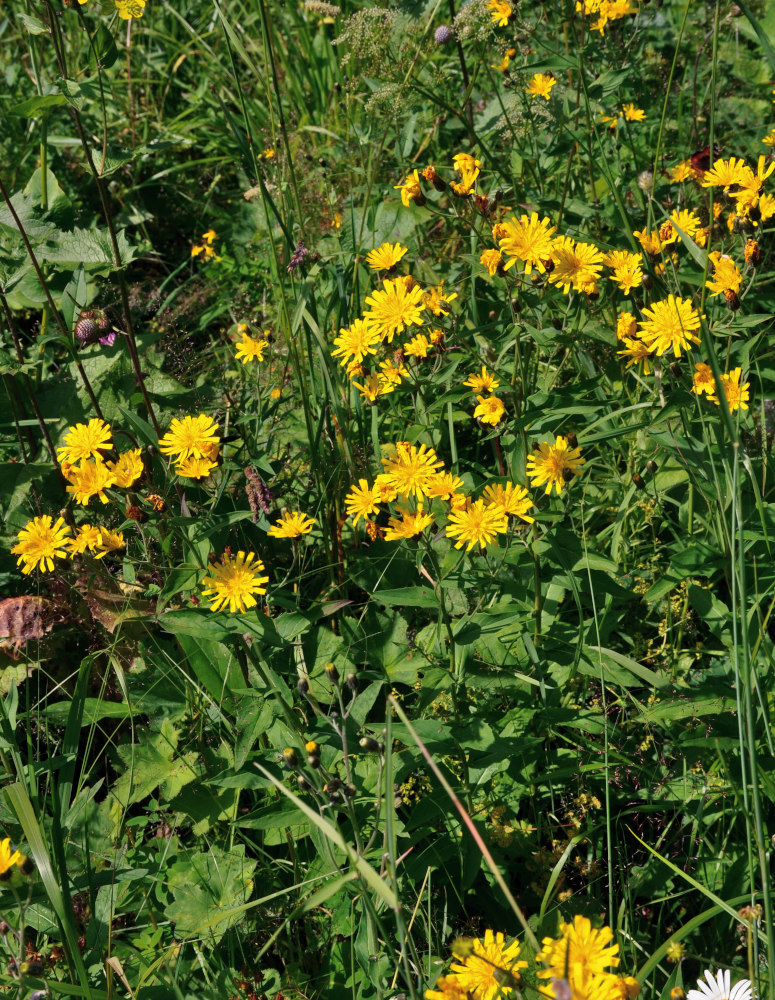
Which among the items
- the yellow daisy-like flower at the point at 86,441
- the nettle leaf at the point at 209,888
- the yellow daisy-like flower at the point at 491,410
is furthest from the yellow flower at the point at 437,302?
the nettle leaf at the point at 209,888

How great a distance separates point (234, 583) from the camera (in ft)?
5.73

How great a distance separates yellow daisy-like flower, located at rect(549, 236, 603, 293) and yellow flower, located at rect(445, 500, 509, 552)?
0.57 metres

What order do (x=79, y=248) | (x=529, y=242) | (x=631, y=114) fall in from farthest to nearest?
(x=631, y=114), (x=79, y=248), (x=529, y=242)

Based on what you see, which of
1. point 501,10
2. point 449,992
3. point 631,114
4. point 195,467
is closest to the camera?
point 449,992

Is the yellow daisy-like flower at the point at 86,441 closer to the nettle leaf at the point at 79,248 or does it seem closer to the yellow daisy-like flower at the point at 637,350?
the nettle leaf at the point at 79,248

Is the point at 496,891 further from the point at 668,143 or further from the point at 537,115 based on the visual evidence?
the point at 668,143

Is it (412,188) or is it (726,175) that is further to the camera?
(412,188)

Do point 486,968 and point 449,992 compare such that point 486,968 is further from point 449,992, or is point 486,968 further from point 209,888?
point 209,888

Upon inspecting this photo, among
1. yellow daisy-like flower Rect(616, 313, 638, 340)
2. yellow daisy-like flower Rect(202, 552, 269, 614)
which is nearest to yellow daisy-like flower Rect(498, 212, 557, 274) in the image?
yellow daisy-like flower Rect(616, 313, 638, 340)

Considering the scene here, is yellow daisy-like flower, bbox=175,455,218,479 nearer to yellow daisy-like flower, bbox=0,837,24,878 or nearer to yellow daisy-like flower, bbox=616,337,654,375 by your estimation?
yellow daisy-like flower, bbox=0,837,24,878

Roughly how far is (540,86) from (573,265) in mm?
1176

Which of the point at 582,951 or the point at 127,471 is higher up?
the point at 127,471

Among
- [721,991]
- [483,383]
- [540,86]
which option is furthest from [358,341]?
[721,991]

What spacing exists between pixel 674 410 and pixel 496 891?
98 centimetres
